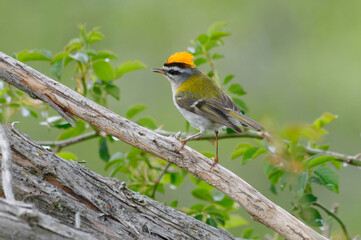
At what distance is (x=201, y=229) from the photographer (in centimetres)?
287

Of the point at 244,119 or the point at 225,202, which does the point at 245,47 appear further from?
the point at 225,202

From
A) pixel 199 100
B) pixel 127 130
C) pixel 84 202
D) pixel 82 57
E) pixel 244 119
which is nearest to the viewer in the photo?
pixel 84 202

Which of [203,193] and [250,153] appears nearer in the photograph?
[250,153]

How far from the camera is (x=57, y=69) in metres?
3.74

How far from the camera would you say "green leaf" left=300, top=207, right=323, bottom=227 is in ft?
11.3

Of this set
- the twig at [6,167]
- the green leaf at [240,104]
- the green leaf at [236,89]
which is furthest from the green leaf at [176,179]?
the twig at [6,167]

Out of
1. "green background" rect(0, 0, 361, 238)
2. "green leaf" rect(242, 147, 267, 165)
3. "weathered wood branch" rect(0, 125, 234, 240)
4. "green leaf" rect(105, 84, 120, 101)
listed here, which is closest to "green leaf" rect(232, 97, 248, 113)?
"green leaf" rect(242, 147, 267, 165)

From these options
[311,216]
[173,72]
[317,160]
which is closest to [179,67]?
[173,72]

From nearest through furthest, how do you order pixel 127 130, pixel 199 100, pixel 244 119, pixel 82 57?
pixel 127 130, pixel 82 57, pixel 244 119, pixel 199 100

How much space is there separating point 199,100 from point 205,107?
7.5 inches

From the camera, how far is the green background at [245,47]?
816cm

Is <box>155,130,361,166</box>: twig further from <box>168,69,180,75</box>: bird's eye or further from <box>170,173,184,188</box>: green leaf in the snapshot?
<box>168,69,180,75</box>: bird's eye

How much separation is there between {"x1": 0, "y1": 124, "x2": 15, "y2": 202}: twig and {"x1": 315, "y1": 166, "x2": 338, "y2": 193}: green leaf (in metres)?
2.09

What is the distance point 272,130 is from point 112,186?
1295mm
